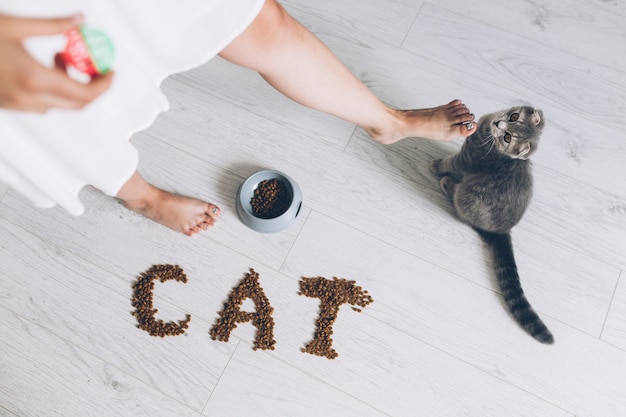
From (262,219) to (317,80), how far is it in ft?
1.41

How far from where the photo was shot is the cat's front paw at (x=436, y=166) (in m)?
1.42

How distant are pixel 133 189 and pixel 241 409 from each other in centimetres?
63

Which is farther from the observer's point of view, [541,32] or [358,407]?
[541,32]

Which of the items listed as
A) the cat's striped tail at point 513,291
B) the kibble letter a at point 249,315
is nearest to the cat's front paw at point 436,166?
the cat's striped tail at point 513,291

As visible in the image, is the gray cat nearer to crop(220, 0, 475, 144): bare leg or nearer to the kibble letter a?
crop(220, 0, 475, 144): bare leg

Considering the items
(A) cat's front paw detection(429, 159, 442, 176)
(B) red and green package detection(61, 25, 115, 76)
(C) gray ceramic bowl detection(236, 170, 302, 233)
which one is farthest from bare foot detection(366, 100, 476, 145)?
(B) red and green package detection(61, 25, 115, 76)

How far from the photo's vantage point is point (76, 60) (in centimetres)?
59

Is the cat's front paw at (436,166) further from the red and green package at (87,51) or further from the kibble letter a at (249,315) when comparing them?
the red and green package at (87,51)

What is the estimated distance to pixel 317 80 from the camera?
1.09 m

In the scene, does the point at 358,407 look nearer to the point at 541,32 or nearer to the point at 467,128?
the point at 467,128

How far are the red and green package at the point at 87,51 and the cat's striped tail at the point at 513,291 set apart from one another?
108cm

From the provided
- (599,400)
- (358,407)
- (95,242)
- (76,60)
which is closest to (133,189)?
(95,242)

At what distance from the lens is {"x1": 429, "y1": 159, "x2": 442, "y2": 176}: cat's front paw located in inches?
55.7

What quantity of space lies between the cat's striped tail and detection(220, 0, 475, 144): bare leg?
0.33 m
